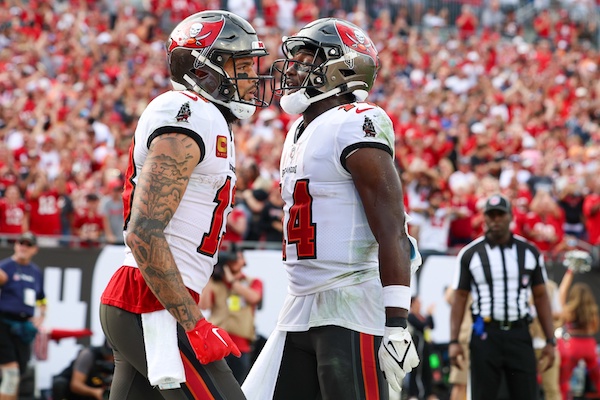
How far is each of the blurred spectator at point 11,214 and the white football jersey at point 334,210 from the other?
6.68 m

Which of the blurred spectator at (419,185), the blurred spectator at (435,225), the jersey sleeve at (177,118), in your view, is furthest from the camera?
the blurred spectator at (419,185)

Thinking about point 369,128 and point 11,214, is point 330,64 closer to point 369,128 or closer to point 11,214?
point 369,128

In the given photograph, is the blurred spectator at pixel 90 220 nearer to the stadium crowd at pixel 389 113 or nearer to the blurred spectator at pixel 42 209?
the stadium crowd at pixel 389 113

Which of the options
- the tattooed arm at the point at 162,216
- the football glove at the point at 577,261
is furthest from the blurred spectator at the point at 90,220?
the tattooed arm at the point at 162,216

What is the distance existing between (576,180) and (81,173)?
670 cm

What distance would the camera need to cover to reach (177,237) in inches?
142

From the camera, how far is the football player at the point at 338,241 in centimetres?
386

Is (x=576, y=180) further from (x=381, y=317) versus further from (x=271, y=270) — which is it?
(x=381, y=317)

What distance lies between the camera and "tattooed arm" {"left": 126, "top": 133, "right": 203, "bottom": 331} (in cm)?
341

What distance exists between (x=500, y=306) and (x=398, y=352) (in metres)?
3.85

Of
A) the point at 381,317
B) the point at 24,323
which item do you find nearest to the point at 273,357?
the point at 381,317

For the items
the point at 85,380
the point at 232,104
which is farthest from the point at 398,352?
the point at 85,380

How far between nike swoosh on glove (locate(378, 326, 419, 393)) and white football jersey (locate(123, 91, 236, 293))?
2.37 feet

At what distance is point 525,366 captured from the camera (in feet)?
24.0
